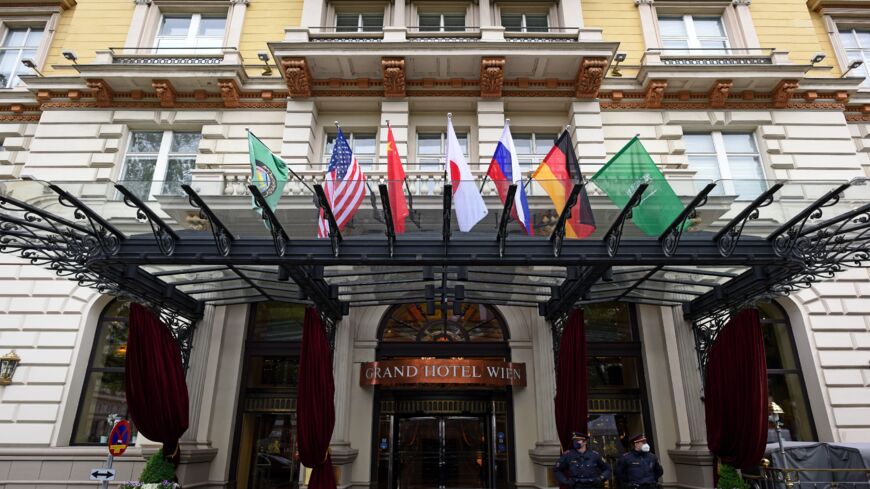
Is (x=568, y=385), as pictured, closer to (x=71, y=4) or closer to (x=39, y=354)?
(x=39, y=354)

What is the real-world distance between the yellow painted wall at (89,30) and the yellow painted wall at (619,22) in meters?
13.6

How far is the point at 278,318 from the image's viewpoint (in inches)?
493

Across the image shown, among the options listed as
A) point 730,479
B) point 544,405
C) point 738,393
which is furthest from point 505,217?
point 730,479

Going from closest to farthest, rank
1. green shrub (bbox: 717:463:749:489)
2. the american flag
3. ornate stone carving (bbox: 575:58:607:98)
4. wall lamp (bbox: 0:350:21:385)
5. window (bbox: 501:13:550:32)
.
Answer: the american flag
green shrub (bbox: 717:463:749:489)
wall lamp (bbox: 0:350:21:385)
ornate stone carving (bbox: 575:58:607:98)
window (bbox: 501:13:550:32)

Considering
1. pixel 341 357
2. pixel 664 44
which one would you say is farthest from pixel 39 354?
pixel 664 44

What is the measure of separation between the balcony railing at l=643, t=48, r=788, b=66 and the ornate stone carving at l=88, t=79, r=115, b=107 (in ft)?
47.7

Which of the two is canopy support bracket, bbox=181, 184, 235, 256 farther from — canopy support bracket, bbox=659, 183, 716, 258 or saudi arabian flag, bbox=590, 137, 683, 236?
canopy support bracket, bbox=659, 183, 716, 258

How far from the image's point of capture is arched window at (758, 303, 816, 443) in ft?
37.6

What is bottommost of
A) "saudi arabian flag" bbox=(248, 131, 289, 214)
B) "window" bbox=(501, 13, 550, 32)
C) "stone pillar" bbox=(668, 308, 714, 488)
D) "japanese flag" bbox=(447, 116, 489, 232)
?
"stone pillar" bbox=(668, 308, 714, 488)

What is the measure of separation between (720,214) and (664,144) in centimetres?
531

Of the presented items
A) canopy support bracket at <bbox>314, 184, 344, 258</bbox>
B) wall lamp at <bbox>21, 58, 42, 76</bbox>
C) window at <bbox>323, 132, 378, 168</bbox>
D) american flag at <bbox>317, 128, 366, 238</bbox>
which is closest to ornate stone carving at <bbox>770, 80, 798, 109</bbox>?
window at <bbox>323, 132, 378, 168</bbox>

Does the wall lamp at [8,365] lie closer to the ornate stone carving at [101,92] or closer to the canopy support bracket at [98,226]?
the canopy support bracket at [98,226]

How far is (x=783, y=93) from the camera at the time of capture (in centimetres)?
1342

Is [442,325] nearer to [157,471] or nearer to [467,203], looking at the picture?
[467,203]
